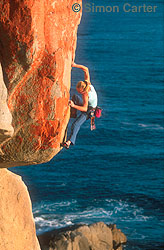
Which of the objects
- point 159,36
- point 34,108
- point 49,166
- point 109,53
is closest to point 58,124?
point 34,108

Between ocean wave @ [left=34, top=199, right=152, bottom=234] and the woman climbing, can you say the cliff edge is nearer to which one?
the woman climbing

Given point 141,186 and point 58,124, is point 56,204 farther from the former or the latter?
point 58,124

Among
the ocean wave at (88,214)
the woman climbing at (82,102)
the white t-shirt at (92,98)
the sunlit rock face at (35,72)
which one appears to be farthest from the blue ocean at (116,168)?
the sunlit rock face at (35,72)

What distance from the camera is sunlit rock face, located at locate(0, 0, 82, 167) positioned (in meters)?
11.5

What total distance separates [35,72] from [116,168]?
67.0 metres

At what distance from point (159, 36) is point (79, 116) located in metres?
157

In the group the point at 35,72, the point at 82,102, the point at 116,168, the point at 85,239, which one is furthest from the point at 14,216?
the point at 116,168

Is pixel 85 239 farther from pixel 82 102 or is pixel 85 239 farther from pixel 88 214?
pixel 82 102

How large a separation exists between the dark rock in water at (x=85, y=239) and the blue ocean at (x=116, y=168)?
6015mm

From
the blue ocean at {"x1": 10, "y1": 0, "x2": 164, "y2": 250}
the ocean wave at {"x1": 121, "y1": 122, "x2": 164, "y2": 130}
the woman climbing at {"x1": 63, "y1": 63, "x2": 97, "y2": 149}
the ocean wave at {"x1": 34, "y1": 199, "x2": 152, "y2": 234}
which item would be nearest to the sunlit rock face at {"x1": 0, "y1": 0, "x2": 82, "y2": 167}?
the woman climbing at {"x1": 63, "y1": 63, "x2": 97, "y2": 149}

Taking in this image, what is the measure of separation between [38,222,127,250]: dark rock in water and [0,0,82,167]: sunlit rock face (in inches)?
1184

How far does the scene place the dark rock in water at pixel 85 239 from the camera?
139ft

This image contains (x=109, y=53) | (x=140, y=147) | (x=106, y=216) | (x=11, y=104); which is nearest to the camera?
(x=11, y=104)

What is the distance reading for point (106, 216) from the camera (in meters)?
63.1
